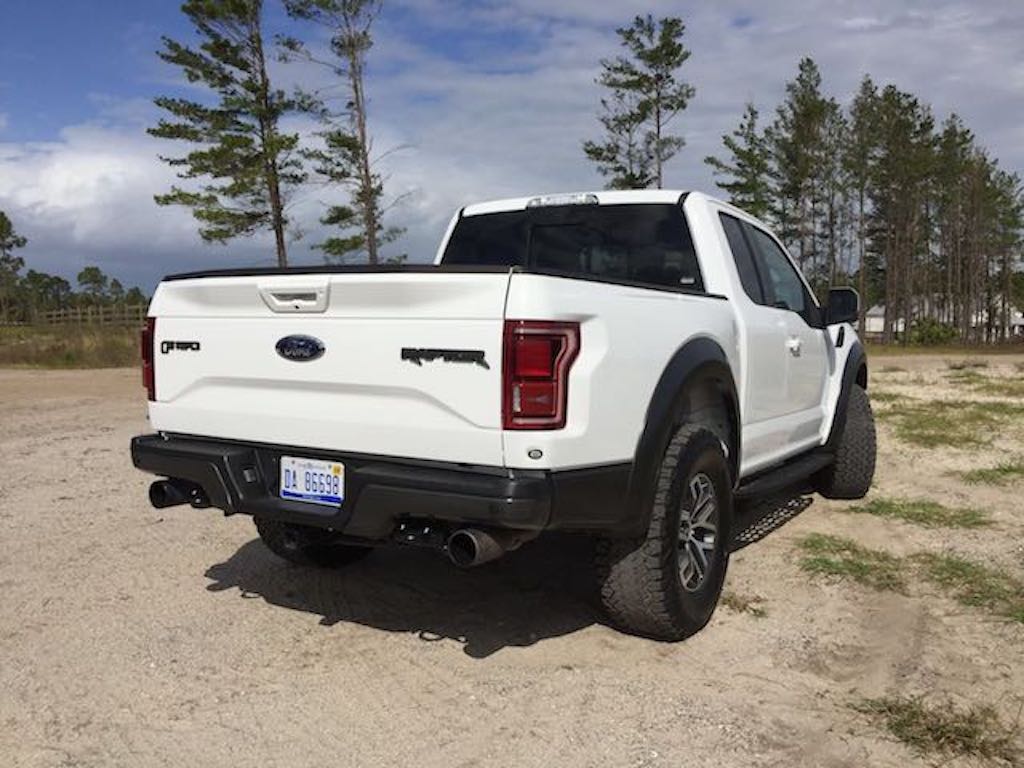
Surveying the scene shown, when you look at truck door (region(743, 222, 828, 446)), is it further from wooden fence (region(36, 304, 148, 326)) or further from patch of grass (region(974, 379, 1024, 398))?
wooden fence (region(36, 304, 148, 326))

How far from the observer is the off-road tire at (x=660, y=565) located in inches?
140

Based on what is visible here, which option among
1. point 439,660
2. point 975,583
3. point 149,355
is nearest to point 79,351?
point 149,355

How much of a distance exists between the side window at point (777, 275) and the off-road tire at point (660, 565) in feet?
5.59

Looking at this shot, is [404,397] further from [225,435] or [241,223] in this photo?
[241,223]

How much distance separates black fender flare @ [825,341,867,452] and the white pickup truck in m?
1.36

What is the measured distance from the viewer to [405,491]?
3145mm

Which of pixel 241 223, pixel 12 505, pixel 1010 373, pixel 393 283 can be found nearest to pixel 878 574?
pixel 393 283

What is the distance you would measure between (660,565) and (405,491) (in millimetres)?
1086

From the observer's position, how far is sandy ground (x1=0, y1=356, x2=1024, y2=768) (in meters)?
2.95

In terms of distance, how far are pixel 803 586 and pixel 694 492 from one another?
3.56 ft

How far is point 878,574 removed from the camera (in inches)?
184

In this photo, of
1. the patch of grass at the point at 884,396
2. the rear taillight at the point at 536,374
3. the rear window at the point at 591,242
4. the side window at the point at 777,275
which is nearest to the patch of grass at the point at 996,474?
the side window at the point at 777,275

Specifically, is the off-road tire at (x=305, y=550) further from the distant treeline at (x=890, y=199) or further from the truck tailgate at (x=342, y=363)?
the distant treeline at (x=890, y=199)

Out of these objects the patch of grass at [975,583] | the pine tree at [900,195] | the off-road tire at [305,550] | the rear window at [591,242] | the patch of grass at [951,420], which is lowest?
the patch of grass at [951,420]
